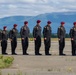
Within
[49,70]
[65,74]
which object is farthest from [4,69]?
[65,74]

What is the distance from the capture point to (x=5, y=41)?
27.0m

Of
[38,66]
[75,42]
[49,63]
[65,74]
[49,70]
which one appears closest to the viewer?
[65,74]

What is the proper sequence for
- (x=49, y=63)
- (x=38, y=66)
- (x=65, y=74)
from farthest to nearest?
(x=49, y=63)
(x=38, y=66)
(x=65, y=74)

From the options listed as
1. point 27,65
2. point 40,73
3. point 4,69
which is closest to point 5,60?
point 27,65

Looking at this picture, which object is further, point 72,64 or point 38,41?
point 38,41

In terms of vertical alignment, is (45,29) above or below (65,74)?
above

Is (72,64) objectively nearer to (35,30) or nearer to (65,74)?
(65,74)

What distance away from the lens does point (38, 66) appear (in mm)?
18516

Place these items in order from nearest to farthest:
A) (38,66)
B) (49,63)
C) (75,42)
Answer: (38,66) → (49,63) → (75,42)

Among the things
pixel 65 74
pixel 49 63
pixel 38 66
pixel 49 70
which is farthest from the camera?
pixel 49 63

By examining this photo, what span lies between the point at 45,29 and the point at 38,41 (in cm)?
91

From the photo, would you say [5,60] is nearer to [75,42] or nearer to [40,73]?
[40,73]

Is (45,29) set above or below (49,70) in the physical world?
above

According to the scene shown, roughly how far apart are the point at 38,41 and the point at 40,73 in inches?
423
